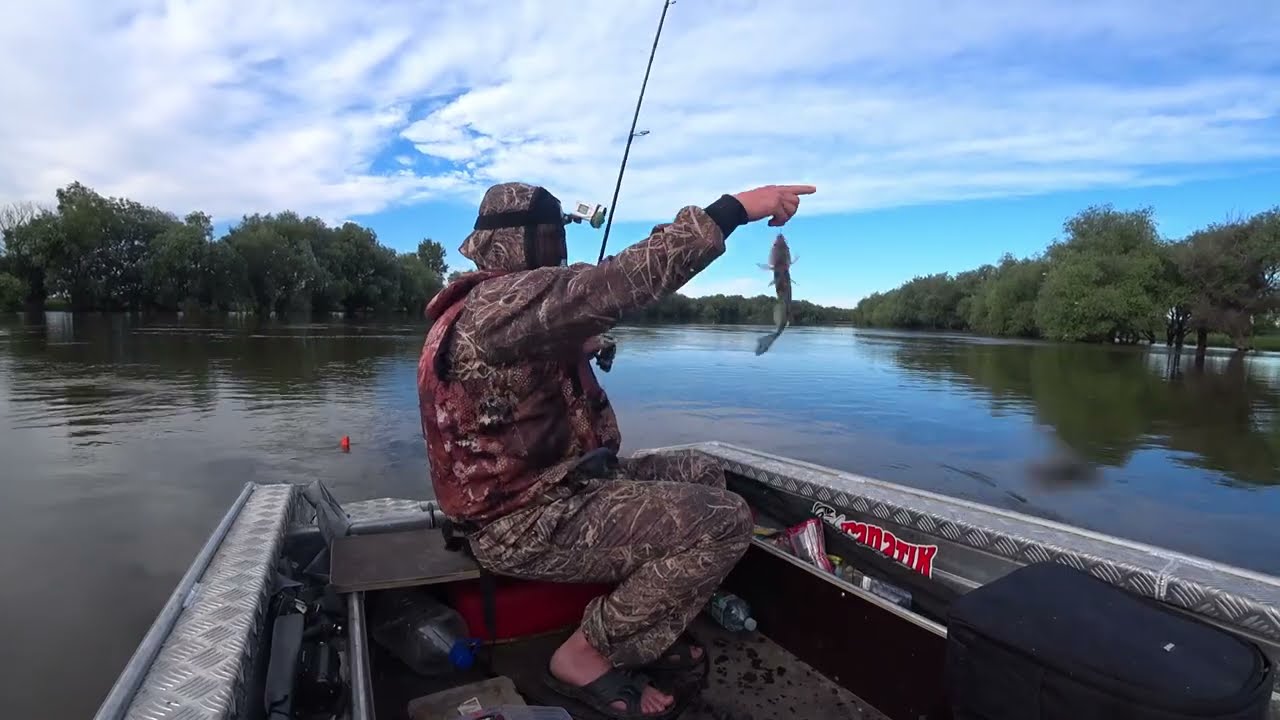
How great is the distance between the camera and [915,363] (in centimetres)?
2962

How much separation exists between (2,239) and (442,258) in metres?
63.7

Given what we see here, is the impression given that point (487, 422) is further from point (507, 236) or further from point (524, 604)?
point (524, 604)

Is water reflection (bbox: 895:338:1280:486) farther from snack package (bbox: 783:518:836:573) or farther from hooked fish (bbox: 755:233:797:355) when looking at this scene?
hooked fish (bbox: 755:233:797:355)

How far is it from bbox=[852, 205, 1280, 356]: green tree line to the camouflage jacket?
4871cm

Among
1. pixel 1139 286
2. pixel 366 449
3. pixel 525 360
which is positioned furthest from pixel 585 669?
pixel 1139 286

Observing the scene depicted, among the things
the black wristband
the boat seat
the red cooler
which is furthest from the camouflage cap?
the red cooler

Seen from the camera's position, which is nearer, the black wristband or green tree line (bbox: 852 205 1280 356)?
the black wristband

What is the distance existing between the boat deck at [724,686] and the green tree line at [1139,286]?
48.0 meters

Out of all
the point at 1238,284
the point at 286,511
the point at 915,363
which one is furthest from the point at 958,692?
the point at 1238,284

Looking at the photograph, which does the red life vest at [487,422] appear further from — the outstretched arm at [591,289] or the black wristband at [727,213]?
the black wristband at [727,213]

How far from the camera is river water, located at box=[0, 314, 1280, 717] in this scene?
527cm

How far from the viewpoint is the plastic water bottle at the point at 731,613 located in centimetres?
340

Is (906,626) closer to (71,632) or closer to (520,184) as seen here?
(520,184)

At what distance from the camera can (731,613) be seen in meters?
3.42
